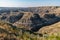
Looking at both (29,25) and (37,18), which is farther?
(37,18)

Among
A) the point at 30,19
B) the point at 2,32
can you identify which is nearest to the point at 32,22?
the point at 30,19

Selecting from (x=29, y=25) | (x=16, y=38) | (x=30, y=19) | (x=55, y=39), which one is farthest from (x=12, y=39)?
(x=30, y=19)

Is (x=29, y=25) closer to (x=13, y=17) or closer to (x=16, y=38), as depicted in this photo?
(x=13, y=17)

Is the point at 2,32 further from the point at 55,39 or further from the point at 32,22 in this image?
the point at 32,22

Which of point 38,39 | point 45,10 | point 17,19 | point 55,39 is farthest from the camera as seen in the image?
point 45,10

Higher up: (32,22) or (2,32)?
(2,32)

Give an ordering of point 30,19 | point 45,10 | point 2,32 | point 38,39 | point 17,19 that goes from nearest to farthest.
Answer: point 38,39
point 2,32
point 30,19
point 17,19
point 45,10

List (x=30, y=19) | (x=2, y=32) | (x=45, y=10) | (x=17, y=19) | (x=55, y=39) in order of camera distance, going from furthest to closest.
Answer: (x=45, y=10) → (x=17, y=19) → (x=30, y=19) → (x=2, y=32) → (x=55, y=39)

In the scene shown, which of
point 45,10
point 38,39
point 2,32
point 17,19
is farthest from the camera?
point 45,10

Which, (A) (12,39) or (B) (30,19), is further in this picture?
(B) (30,19)
